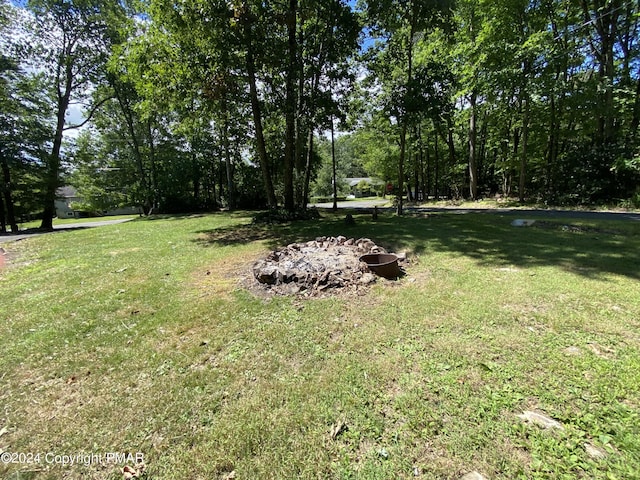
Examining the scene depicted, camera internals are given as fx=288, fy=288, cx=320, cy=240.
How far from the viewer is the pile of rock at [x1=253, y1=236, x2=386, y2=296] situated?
4.04 meters

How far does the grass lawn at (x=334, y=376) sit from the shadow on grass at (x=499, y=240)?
0.75 ft

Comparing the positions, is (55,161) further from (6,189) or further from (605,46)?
(605,46)

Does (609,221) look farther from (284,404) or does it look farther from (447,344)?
(284,404)

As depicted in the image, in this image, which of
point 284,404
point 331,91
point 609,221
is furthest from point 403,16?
point 284,404

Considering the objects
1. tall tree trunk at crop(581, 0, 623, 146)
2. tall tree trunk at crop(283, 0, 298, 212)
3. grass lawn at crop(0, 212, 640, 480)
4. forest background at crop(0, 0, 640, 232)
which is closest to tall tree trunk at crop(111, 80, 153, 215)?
forest background at crop(0, 0, 640, 232)

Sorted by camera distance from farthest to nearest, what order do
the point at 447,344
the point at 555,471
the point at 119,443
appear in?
the point at 447,344 → the point at 119,443 → the point at 555,471

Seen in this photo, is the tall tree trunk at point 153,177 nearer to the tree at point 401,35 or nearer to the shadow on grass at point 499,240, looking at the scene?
the shadow on grass at point 499,240

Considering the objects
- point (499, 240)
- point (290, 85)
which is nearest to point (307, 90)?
point (290, 85)

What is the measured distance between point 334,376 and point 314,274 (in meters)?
2.01

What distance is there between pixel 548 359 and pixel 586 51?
17.2 m

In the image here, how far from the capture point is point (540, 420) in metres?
1.77

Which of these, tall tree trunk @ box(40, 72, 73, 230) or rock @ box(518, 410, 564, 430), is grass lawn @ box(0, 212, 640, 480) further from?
tall tree trunk @ box(40, 72, 73, 230)

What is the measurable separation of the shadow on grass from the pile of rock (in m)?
1.43

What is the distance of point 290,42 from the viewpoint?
9414 millimetres
